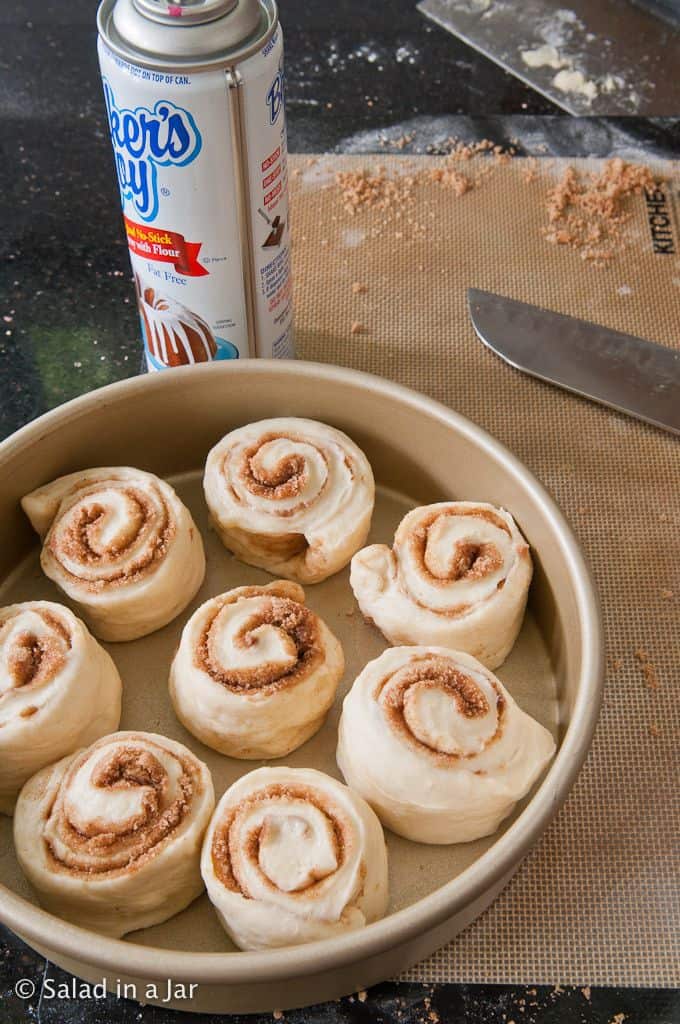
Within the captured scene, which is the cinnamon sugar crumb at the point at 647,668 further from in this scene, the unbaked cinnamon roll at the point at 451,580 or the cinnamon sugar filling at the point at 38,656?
the cinnamon sugar filling at the point at 38,656

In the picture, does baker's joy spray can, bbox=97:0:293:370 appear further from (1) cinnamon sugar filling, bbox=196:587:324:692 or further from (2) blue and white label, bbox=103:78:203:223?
(1) cinnamon sugar filling, bbox=196:587:324:692

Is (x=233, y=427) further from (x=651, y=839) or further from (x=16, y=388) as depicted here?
(x=651, y=839)

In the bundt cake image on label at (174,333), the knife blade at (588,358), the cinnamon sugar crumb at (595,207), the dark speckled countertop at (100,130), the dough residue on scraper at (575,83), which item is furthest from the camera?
the dough residue on scraper at (575,83)

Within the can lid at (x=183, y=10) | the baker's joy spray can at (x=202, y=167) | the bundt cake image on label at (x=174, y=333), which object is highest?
the can lid at (x=183, y=10)

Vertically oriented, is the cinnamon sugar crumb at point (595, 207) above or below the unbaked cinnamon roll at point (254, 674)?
above

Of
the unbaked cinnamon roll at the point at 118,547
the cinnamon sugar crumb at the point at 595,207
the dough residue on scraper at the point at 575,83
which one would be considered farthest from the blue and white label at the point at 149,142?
the dough residue on scraper at the point at 575,83

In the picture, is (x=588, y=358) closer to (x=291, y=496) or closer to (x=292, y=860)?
(x=291, y=496)
